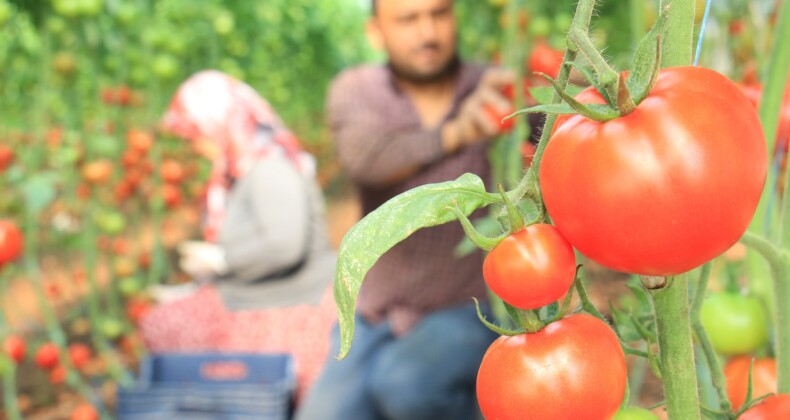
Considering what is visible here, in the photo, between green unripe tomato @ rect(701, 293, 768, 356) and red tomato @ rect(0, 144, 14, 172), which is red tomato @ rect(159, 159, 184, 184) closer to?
red tomato @ rect(0, 144, 14, 172)

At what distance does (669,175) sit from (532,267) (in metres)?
0.05

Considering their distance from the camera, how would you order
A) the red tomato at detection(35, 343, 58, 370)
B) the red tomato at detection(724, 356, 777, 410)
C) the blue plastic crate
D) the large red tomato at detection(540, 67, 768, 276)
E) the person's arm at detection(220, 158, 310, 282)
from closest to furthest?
the large red tomato at detection(540, 67, 768, 276) < the red tomato at detection(724, 356, 777, 410) < the blue plastic crate < the red tomato at detection(35, 343, 58, 370) < the person's arm at detection(220, 158, 310, 282)

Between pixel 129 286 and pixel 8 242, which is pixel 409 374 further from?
pixel 129 286

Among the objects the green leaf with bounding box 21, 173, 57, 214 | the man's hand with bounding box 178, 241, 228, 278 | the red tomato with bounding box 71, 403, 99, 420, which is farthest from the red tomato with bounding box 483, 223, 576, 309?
the man's hand with bounding box 178, 241, 228, 278

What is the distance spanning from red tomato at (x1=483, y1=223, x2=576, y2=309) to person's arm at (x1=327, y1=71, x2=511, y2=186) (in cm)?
97

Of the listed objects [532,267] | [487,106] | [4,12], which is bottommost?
[487,106]

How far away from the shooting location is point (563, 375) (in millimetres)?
277

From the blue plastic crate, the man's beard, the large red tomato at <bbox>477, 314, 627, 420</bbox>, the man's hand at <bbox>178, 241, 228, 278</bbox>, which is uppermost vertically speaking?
the large red tomato at <bbox>477, 314, 627, 420</bbox>

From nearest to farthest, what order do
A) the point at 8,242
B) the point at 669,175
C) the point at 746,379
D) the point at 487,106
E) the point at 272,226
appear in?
the point at 669,175, the point at 746,379, the point at 487,106, the point at 8,242, the point at 272,226

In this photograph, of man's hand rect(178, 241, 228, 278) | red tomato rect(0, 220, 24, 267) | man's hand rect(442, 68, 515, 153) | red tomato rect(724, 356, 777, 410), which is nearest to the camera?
red tomato rect(724, 356, 777, 410)

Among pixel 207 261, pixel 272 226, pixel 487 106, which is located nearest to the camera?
pixel 487 106

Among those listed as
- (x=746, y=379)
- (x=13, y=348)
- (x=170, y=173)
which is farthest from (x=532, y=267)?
(x=170, y=173)

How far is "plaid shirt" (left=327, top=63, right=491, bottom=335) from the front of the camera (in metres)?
1.52

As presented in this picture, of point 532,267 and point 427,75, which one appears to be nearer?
point 532,267
